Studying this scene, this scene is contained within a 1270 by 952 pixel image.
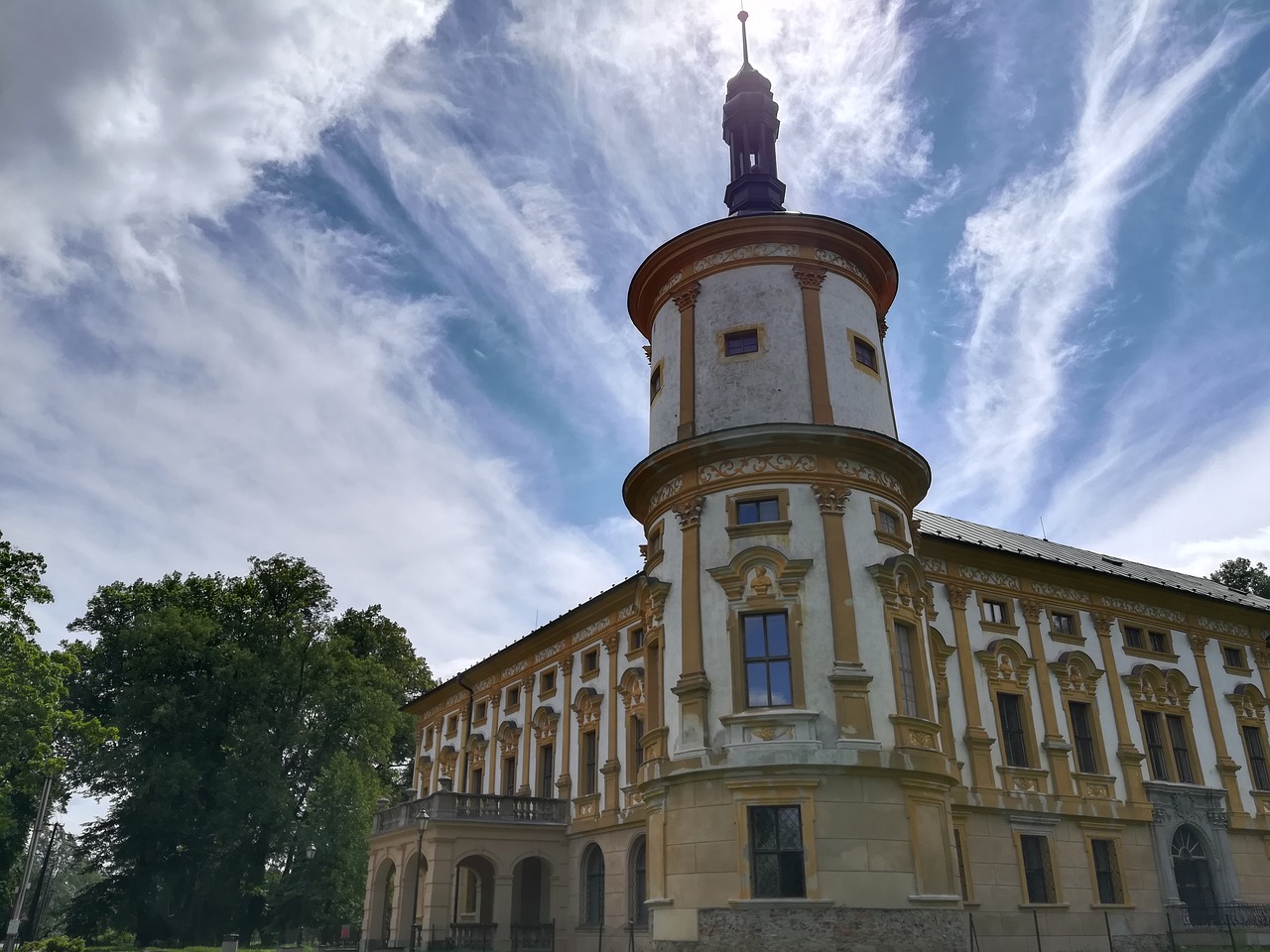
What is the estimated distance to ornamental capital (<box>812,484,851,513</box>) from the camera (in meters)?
21.0

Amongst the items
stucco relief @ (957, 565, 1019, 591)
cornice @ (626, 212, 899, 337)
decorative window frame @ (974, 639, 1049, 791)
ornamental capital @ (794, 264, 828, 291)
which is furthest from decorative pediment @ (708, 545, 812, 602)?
stucco relief @ (957, 565, 1019, 591)

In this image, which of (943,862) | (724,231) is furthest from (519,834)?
(724,231)

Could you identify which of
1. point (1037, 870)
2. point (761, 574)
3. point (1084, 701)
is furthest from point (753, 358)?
point (1037, 870)

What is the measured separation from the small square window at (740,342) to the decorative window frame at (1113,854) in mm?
16873

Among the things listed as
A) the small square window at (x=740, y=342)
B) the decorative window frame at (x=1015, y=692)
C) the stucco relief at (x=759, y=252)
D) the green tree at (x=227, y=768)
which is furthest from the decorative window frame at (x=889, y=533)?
the green tree at (x=227, y=768)

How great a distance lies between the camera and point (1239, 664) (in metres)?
34.0

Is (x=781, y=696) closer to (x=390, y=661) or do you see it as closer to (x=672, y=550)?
(x=672, y=550)

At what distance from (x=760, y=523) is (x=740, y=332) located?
16.8ft

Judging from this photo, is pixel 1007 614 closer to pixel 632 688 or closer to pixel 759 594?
pixel 632 688

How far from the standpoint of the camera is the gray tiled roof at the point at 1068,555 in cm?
3131

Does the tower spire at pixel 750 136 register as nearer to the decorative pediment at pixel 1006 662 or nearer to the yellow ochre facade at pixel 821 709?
the yellow ochre facade at pixel 821 709

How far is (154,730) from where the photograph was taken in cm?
4262

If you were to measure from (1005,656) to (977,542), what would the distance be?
11.6 ft

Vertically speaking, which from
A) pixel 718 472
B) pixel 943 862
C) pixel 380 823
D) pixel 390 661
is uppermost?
pixel 390 661
